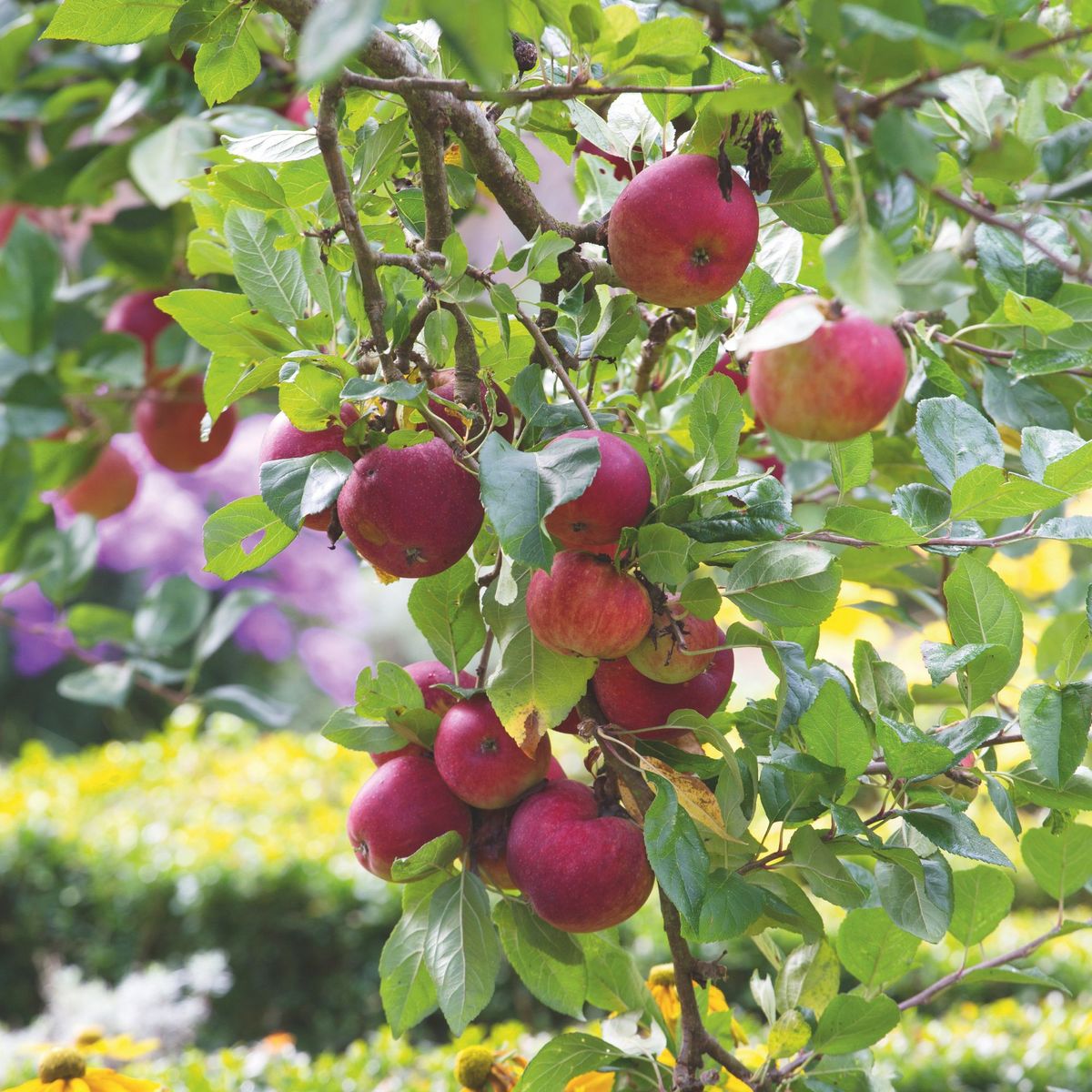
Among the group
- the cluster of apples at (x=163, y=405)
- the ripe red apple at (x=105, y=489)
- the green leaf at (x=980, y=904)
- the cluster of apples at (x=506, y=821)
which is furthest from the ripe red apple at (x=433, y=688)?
the ripe red apple at (x=105, y=489)

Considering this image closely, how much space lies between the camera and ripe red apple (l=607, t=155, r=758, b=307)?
1.61 feet

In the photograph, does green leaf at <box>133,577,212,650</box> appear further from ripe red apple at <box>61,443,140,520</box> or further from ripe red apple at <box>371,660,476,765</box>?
ripe red apple at <box>371,660,476,765</box>

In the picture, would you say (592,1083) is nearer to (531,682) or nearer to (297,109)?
(531,682)

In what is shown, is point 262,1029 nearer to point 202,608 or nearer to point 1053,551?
point 202,608

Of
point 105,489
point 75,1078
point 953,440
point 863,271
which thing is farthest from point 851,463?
point 105,489

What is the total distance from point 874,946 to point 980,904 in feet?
0.24

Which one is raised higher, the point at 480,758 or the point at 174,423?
the point at 480,758

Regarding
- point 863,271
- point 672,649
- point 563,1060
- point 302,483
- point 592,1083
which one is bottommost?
point 592,1083

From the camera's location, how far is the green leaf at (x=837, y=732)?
533 millimetres

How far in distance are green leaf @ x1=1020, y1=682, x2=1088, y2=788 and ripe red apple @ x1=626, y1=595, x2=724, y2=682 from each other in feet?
0.49

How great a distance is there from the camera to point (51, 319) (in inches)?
45.0

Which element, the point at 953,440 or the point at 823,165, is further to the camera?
the point at 953,440

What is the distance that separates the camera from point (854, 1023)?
0.61 meters

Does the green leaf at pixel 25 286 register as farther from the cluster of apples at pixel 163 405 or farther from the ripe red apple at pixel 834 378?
the ripe red apple at pixel 834 378
